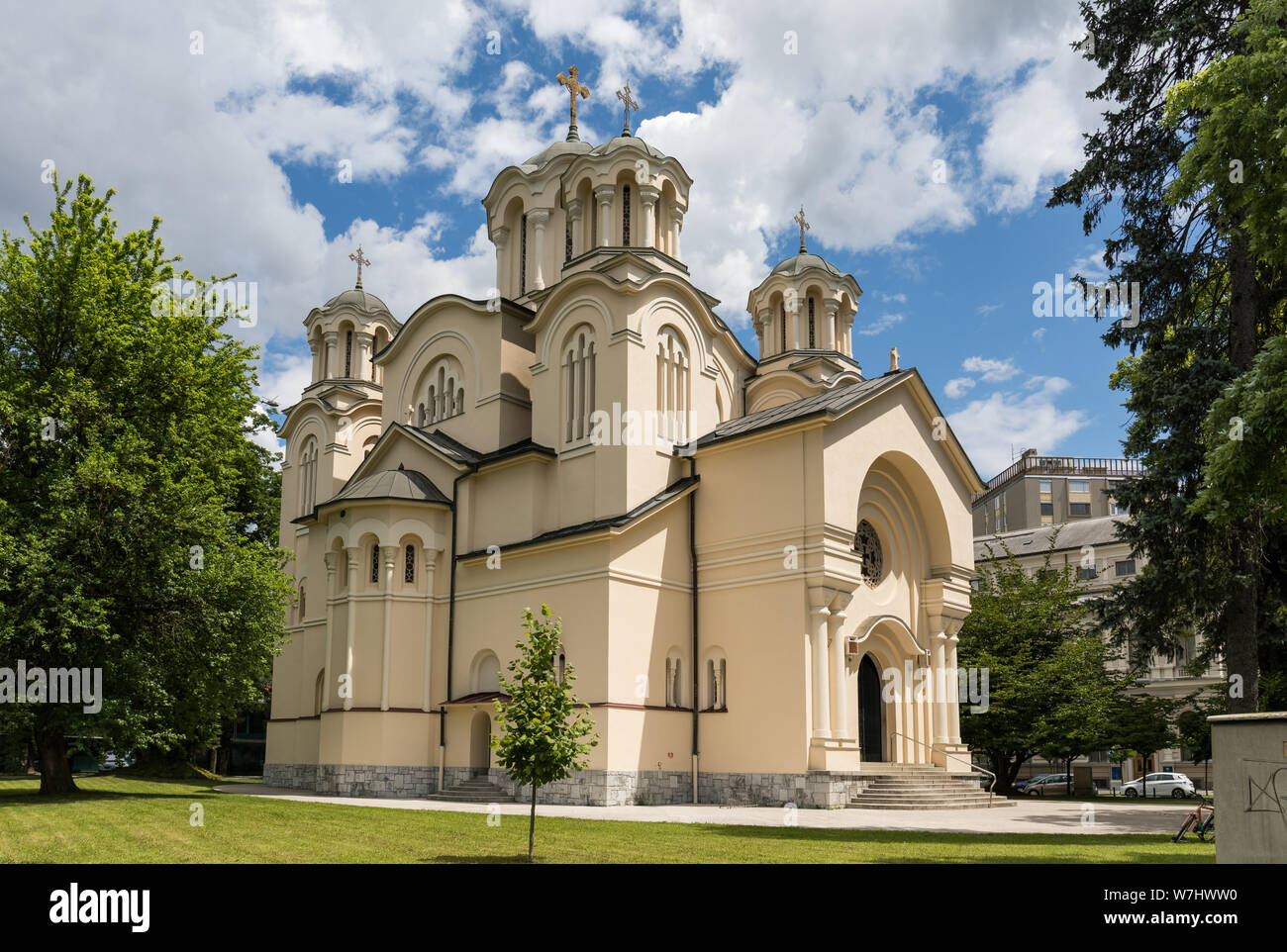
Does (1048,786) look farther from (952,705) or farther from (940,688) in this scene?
(940,688)

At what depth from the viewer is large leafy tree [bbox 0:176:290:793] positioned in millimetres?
19606

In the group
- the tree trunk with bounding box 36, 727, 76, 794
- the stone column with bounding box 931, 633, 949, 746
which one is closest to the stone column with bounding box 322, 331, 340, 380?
the tree trunk with bounding box 36, 727, 76, 794

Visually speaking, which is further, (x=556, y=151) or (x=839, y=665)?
(x=556, y=151)

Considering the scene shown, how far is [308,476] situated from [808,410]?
1958 cm

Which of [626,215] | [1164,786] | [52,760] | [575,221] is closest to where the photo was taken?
[52,760]

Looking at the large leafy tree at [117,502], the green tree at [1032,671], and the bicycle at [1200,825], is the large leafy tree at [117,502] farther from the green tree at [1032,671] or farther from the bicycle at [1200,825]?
the green tree at [1032,671]

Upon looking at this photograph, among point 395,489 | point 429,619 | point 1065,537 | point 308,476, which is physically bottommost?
point 429,619

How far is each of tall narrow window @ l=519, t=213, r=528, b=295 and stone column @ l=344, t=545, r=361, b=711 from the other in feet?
33.1

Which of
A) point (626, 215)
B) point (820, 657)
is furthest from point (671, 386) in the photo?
point (820, 657)

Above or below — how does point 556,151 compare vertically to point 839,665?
above

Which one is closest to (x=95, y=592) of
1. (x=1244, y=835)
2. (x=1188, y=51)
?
(x=1244, y=835)

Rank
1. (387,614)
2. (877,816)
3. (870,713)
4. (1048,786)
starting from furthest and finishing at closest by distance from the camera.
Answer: (1048,786), (387,614), (870,713), (877,816)

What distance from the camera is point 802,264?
1409 inches
